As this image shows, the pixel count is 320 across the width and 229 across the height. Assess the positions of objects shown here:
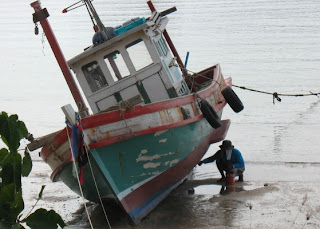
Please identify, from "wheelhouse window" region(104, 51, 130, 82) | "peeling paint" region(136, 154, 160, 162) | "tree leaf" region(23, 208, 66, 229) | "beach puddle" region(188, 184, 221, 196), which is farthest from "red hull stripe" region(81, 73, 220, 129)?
"tree leaf" region(23, 208, 66, 229)

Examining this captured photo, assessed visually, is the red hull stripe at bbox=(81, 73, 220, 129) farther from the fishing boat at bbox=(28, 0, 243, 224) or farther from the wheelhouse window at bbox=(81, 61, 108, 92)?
the wheelhouse window at bbox=(81, 61, 108, 92)

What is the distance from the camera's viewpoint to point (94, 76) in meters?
11.3

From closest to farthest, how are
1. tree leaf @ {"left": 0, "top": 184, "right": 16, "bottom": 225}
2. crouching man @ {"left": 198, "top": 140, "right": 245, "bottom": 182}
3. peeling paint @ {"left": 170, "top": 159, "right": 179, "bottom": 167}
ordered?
tree leaf @ {"left": 0, "top": 184, "right": 16, "bottom": 225}
peeling paint @ {"left": 170, "top": 159, "right": 179, "bottom": 167}
crouching man @ {"left": 198, "top": 140, "right": 245, "bottom": 182}

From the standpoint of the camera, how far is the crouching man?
482 inches

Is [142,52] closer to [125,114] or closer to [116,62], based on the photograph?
[116,62]

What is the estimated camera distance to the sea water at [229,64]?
52.2 ft

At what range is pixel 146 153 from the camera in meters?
10.3

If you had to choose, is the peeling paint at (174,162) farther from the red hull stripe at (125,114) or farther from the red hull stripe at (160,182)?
the red hull stripe at (125,114)

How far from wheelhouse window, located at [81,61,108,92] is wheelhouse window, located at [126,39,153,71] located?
647 millimetres

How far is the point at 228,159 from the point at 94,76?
315 cm

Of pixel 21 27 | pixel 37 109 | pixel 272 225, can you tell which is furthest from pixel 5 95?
pixel 21 27

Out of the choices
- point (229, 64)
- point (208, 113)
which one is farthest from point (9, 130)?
point (229, 64)

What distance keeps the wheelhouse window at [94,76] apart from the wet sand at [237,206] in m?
2.15

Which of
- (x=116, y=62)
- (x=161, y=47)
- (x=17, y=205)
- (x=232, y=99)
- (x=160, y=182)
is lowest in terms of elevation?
(x=160, y=182)
